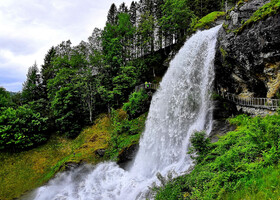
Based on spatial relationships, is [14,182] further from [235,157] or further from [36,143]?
[235,157]

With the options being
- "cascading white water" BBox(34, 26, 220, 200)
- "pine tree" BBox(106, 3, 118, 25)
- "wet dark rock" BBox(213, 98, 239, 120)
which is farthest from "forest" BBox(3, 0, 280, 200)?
"pine tree" BBox(106, 3, 118, 25)

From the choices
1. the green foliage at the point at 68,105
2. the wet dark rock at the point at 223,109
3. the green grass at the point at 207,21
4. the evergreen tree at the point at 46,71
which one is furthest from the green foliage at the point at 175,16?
the evergreen tree at the point at 46,71

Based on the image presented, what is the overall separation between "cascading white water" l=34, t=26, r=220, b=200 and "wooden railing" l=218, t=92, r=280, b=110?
2.18 metres

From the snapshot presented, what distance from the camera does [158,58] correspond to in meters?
28.9

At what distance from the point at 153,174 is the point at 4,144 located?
21629 mm

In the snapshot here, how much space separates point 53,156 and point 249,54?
960 inches

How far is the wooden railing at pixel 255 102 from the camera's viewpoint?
10141 mm

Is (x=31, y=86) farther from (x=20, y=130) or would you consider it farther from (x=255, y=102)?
(x=255, y=102)

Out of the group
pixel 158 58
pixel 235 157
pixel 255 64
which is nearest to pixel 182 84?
pixel 255 64

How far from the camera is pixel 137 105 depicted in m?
21.0

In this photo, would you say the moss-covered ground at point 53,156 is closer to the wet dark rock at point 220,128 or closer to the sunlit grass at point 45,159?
the sunlit grass at point 45,159

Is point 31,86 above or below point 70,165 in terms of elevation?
above

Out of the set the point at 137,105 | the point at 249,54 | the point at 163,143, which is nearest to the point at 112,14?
the point at 137,105

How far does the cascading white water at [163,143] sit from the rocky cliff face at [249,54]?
152 centimetres
